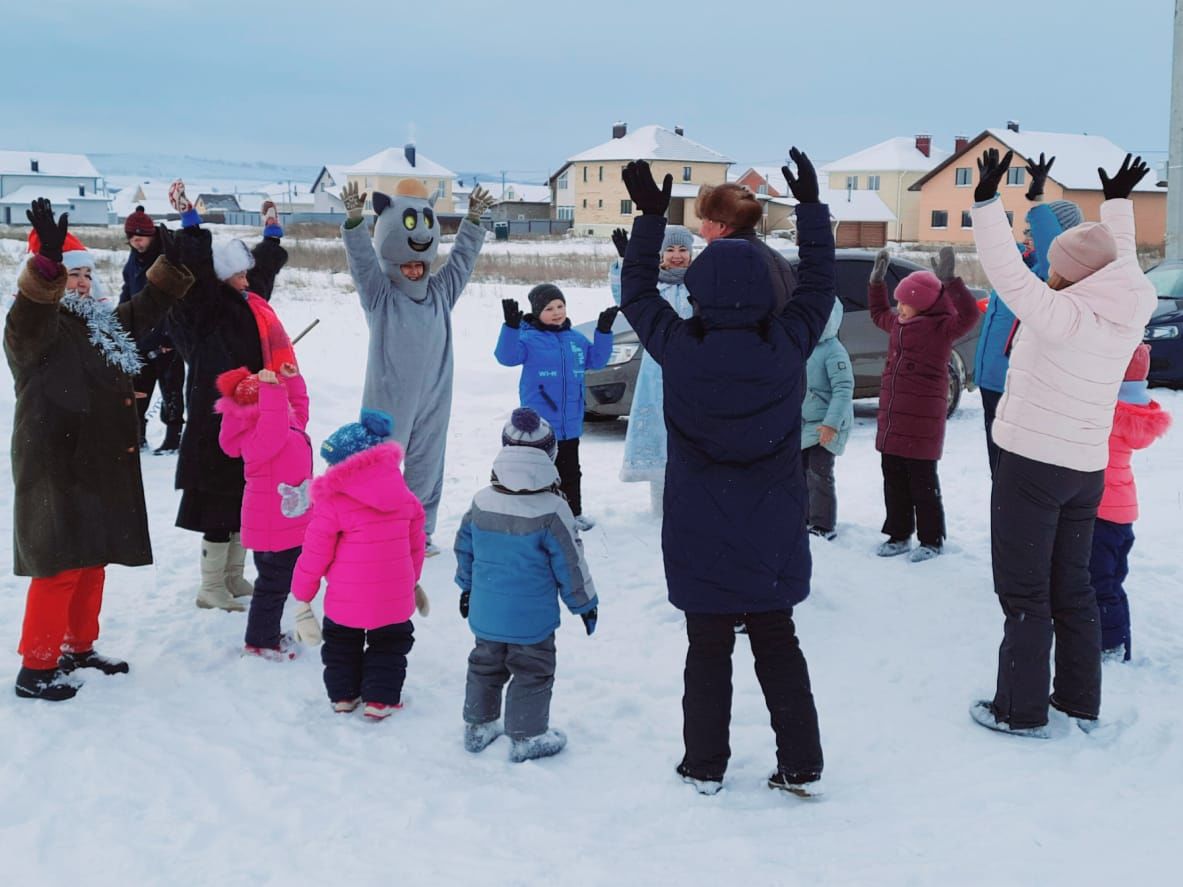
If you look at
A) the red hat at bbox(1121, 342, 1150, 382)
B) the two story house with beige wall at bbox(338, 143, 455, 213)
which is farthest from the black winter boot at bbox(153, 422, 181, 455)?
the two story house with beige wall at bbox(338, 143, 455, 213)

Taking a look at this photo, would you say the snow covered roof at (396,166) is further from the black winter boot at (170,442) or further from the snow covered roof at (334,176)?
the black winter boot at (170,442)

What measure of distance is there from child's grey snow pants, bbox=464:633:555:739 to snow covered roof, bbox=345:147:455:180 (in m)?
86.0

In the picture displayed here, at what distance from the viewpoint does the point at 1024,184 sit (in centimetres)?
5756

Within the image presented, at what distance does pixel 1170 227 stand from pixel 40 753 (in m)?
18.1

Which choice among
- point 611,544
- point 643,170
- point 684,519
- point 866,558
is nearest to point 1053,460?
point 684,519

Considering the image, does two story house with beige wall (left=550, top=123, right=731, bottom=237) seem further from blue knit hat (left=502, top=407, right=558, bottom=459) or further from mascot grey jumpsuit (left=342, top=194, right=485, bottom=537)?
blue knit hat (left=502, top=407, right=558, bottom=459)

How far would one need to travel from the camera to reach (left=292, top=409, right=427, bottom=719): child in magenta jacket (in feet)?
13.9

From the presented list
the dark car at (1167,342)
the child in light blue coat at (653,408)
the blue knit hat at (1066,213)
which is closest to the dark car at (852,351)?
the child in light blue coat at (653,408)

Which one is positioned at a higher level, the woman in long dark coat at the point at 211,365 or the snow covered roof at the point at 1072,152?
the snow covered roof at the point at 1072,152

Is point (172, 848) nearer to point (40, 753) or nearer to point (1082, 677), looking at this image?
point (40, 753)

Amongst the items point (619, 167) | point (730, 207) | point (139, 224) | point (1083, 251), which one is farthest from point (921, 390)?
point (619, 167)

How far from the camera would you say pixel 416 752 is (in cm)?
407

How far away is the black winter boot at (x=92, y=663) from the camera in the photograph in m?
4.68

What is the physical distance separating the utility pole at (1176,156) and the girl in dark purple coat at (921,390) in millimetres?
12907
